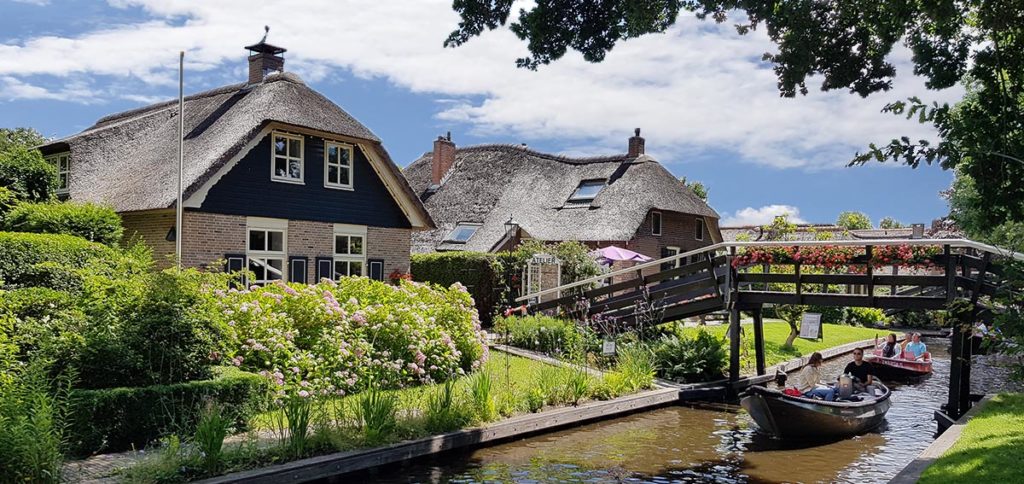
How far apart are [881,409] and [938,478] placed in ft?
19.1

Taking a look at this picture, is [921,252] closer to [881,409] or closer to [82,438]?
[881,409]

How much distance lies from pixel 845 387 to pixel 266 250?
48.3ft

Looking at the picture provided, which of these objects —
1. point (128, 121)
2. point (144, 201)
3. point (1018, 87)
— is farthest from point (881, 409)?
point (128, 121)

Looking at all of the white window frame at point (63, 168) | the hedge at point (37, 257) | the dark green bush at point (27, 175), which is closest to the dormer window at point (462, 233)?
the white window frame at point (63, 168)

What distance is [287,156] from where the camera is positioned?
21.8 m

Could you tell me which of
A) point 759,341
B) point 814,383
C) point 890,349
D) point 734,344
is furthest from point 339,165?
point 890,349

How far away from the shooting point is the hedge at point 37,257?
1407 centimetres

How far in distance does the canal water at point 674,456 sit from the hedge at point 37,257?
7.26 metres

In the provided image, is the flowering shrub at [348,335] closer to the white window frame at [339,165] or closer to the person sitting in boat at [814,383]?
the person sitting in boat at [814,383]

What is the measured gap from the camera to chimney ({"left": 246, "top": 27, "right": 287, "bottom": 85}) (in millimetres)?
24750

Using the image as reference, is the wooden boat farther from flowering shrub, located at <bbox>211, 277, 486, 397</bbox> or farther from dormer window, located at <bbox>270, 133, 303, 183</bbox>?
dormer window, located at <bbox>270, 133, 303, 183</bbox>

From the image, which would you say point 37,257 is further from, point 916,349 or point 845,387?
point 916,349

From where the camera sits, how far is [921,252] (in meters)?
14.2

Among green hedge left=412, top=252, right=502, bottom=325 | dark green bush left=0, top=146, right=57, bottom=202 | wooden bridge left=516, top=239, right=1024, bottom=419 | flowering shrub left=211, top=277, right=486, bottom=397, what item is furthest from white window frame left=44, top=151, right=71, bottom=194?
wooden bridge left=516, top=239, right=1024, bottom=419
